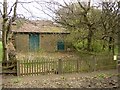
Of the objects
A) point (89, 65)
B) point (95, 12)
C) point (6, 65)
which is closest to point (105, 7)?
point (95, 12)

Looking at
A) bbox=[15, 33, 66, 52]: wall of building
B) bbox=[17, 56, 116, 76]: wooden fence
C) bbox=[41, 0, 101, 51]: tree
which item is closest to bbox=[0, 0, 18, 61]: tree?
bbox=[17, 56, 116, 76]: wooden fence

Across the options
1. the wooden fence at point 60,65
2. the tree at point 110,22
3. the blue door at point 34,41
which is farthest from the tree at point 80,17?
the blue door at point 34,41

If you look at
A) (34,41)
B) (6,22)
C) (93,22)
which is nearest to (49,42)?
(34,41)

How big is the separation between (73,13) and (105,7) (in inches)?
113

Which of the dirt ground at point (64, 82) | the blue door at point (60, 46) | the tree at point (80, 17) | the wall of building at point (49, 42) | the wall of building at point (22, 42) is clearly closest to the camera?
the dirt ground at point (64, 82)

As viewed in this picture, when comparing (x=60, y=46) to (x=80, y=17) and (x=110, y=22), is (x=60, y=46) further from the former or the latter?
(x=110, y=22)

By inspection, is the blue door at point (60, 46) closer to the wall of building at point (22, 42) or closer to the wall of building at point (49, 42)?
the wall of building at point (49, 42)

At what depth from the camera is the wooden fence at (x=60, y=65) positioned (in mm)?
13961

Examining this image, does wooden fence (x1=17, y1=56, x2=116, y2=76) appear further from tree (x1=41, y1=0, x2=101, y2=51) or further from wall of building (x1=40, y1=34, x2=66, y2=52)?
wall of building (x1=40, y1=34, x2=66, y2=52)

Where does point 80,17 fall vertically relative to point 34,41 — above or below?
above

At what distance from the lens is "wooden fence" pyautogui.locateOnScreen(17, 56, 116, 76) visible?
13961mm

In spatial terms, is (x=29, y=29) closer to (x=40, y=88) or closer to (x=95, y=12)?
(x=95, y=12)

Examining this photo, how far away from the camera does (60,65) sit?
47.7 feet

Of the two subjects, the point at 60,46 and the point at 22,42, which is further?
the point at 60,46
